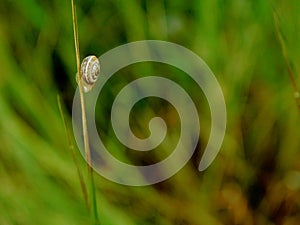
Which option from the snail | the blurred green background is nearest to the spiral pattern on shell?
the snail

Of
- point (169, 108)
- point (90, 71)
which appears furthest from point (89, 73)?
point (169, 108)

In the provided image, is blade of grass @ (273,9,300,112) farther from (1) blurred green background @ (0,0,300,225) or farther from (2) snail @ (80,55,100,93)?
A: (2) snail @ (80,55,100,93)

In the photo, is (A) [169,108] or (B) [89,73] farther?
(A) [169,108]

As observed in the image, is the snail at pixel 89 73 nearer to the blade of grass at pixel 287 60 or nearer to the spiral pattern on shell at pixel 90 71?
the spiral pattern on shell at pixel 90 71

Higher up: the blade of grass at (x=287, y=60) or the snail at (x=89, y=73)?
the blade of grass at (x=287, y=60)

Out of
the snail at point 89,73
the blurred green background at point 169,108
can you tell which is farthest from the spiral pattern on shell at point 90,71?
the blurred green background at point 169,108

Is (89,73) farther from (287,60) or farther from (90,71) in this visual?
(287,60)

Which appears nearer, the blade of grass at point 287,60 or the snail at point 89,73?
the snail at point 89,73

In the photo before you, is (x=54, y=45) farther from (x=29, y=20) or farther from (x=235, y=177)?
(x=235, y=177)

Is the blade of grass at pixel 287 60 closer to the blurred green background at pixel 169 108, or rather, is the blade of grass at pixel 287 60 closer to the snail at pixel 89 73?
the blurred green background at pixel 169 108
